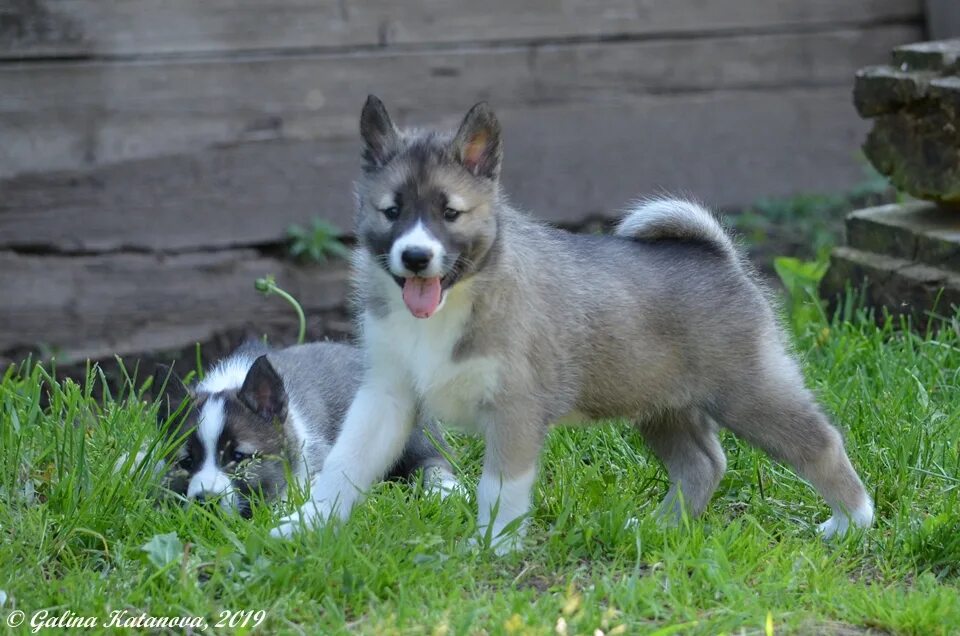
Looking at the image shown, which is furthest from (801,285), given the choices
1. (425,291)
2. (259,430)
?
(425,291)

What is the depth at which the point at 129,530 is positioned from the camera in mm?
3926

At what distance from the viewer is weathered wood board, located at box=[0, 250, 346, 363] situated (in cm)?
648

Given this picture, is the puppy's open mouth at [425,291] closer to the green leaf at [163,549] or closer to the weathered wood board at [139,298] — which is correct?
the green leaf at [163,549]

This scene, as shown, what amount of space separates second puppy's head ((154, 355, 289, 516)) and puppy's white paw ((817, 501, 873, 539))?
1749 mm

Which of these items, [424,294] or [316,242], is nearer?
[424,294]

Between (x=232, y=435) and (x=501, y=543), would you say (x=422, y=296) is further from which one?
(x=232, y=435)

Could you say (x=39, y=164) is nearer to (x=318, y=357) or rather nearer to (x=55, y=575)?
(x=318, y=357)

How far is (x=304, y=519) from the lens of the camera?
12.7 ft

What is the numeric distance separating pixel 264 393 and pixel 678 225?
1.57m

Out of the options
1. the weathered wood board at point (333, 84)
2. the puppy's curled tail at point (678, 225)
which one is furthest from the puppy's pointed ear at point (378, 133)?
the weathered wood board at point (333, 84)

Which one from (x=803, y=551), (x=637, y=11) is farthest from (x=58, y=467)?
(x=637, y=11)

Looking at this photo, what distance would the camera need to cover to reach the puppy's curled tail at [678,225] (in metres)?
4.42

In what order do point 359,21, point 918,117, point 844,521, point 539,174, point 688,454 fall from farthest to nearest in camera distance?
point 539,174 < point 359,21 < point 918,117 < point 688,454 < point 844,521

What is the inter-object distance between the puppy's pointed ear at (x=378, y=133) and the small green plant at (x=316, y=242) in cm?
301
